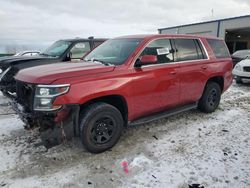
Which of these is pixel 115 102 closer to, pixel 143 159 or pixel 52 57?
pixel 143 159

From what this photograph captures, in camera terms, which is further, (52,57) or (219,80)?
(52,57)

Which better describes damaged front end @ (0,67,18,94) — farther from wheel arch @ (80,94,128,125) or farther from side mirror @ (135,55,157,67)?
side mirror @ (135,55,157,67)

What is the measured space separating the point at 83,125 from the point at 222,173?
2094mm

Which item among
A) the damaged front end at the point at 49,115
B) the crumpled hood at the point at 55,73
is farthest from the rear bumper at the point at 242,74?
the damaged front end at the point at 49,115

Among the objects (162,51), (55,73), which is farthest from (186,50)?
(55,73)

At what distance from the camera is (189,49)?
4.82 meters

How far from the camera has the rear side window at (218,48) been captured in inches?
210

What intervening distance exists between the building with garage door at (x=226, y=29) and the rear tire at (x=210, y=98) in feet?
57.8

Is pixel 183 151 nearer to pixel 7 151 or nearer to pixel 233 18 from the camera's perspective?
pixel 7 151

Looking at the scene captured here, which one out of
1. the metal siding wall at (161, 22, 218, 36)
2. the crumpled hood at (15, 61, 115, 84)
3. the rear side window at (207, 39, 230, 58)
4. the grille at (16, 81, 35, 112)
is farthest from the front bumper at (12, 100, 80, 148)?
the metal siding wall at (161, 22, 218, 36)

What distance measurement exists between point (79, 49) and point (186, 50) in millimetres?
3702

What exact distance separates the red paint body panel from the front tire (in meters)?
0.22

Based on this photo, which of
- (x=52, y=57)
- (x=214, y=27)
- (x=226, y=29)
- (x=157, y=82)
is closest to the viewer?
(x=157, y=82)

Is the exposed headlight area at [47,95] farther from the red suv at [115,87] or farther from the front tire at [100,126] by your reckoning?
the front tire at [100,126]
